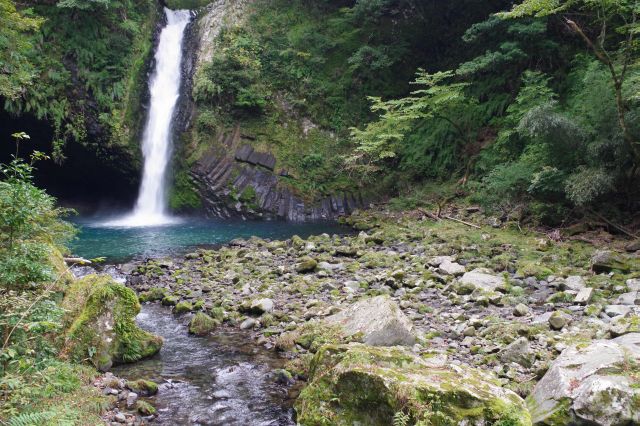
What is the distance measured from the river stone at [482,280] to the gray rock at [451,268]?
29 cm

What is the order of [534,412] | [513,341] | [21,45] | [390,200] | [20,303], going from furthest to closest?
1. [390,200]
2. [21,45]
3. [513,341]
4. [20,303]
5. [534,412]

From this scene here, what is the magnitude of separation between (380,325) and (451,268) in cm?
347

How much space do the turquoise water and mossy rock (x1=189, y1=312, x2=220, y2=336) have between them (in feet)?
17.0

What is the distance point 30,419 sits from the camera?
3168 mm

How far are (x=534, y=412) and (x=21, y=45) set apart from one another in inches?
659

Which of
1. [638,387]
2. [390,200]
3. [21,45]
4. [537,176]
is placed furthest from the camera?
[390,200]

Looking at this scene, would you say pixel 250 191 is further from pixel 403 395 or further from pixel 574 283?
pixel 403 395

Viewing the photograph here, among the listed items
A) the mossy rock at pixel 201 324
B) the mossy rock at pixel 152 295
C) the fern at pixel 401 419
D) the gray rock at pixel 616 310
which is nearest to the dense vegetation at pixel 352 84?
the gray rock at pixel 616 310

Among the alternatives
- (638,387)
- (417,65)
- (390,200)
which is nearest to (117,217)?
(390,200)

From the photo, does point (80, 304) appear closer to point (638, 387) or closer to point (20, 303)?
point (20, 303)

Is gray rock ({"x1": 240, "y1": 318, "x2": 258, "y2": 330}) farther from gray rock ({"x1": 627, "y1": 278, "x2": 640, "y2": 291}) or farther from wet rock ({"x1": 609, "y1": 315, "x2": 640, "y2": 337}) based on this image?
gray rock ({"x1": 627, "y1": 278, "x2": 640, "y2": 291})

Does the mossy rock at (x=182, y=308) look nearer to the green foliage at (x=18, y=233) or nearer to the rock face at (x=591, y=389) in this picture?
the green foliage at (x=18, y=233)

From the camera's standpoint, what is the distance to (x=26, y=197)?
14.9 ft

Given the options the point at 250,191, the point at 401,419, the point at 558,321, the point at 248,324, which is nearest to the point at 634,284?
the point at 558,321
